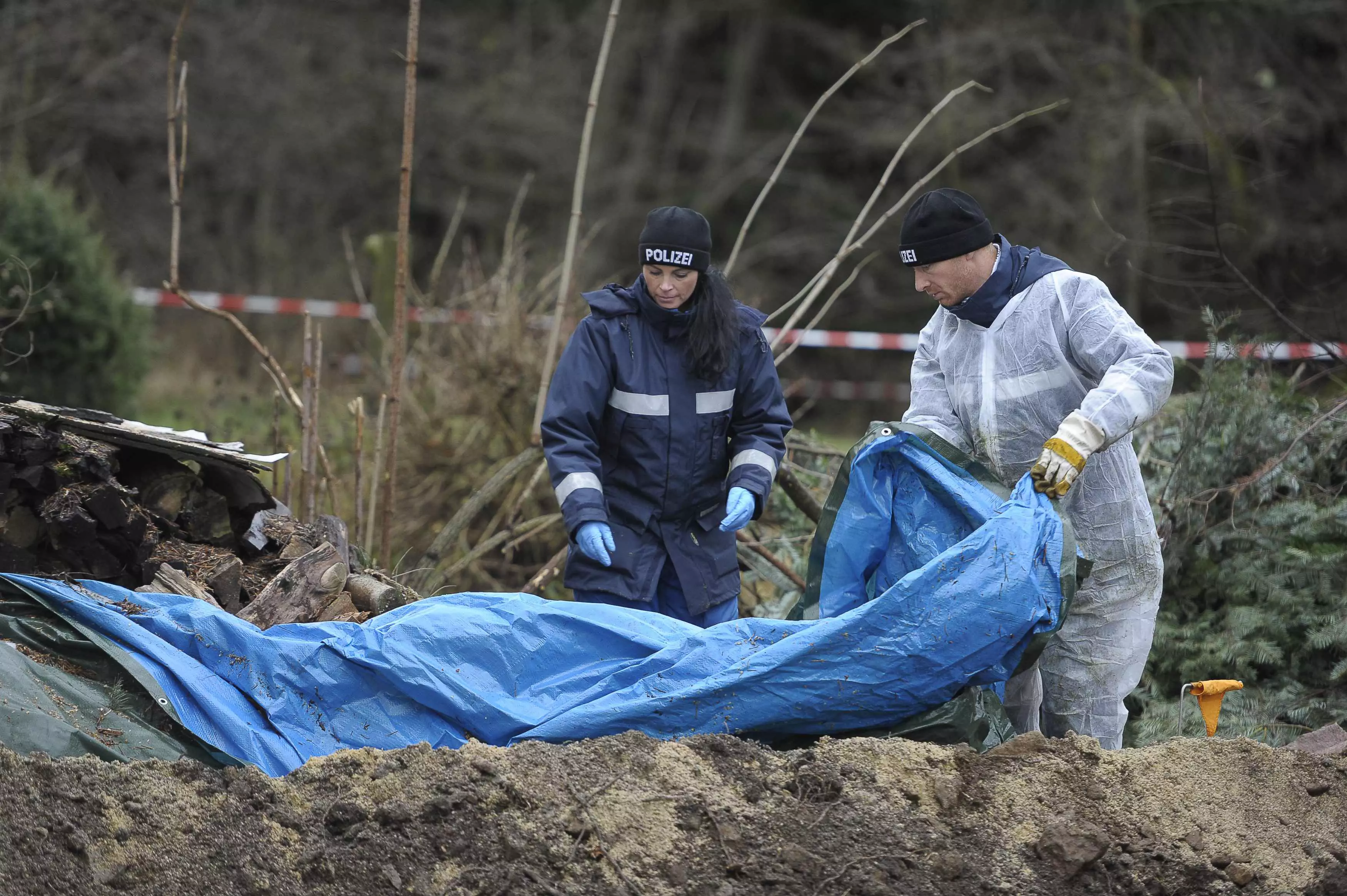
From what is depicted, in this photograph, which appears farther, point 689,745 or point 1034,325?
point 1034,325

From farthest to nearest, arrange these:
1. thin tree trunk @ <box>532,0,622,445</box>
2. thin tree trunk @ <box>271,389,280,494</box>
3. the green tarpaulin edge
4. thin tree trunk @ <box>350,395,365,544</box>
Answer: thin tree trunk @ <box>271,389,280,494</box>, thin tree trunk @ <box>350,395,365,544</box>, thin tree trunk @ <box>532,0,622,445</box>, the green tarpaulin edge

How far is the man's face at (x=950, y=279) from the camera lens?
3.19m

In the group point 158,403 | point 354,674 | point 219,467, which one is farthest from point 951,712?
point 158,403

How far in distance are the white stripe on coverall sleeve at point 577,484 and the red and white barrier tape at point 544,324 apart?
1.17 metres

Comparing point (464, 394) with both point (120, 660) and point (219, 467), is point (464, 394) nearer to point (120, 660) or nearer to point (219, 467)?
point (219, 467)

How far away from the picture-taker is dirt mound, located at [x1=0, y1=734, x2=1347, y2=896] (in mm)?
2301

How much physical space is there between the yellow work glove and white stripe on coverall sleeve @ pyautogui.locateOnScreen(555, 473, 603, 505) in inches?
44.1

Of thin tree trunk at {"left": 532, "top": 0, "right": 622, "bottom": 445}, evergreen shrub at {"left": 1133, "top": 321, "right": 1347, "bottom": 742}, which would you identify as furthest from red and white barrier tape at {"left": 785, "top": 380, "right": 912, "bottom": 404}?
thin tree trunk at {"left": 532, "top": 0, "right": 622, "bottom": 445}

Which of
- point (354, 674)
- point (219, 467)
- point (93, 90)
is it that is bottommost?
point (354, 674)

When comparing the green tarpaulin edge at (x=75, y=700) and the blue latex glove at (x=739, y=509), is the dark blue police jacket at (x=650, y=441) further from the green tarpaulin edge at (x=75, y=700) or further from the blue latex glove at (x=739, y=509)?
the green tarpaulin edge at (x=75, y=700)

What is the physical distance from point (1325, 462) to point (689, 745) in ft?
9.36

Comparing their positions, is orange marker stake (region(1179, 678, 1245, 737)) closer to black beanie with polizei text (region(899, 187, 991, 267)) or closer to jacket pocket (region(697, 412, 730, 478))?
black beanie with polizei text (region(899, 187, 991, 267))

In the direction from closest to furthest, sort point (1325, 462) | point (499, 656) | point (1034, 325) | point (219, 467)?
point (499, 656), point (1034, 325), point (219, 467), point (1325, 462)

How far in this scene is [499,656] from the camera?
9.74 feet
